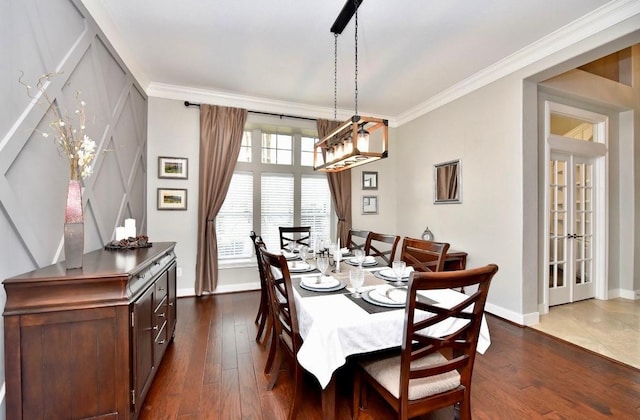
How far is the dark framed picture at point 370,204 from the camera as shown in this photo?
4.75 m

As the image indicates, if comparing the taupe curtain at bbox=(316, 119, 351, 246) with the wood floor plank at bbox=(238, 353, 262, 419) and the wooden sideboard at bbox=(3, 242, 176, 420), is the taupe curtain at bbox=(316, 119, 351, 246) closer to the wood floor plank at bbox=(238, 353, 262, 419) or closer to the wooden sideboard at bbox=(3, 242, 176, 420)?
the wood floor plank at bbox=(238, 353, 262, 419)

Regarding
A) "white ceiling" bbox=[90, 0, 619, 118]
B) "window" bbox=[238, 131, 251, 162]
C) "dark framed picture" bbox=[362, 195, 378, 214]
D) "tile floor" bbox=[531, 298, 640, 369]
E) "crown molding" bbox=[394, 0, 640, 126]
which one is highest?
"white ceiling" bbox=[90, 0, 619, 118]

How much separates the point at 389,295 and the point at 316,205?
307 cm

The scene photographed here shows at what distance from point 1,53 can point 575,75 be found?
5.12 m

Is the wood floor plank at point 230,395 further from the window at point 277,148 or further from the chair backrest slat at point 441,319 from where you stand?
the window at point 277,148

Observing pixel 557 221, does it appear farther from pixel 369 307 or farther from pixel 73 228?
pixel 73 228

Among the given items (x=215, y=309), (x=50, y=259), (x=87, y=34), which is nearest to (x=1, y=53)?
(x=87, y=34)

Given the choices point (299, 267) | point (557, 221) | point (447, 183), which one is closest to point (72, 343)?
point (299, 267)

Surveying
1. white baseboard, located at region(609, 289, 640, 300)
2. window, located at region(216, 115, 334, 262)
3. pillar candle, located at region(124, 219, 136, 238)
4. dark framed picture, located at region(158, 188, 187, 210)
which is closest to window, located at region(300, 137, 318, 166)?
window, located at region(216, 115, 334, 262)

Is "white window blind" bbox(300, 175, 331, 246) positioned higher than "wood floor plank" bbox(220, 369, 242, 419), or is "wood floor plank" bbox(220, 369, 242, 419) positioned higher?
"white window blind" bbox(300, 175, 331, 246)

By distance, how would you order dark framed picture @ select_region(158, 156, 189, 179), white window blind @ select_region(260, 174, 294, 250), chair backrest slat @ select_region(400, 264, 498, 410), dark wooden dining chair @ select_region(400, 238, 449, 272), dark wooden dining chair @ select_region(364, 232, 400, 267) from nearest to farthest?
chair backrest slat @ select_region(400, 264, 498, 410) → dark wooden dining chair @ select_region(400, 238, 449, 272) → dark wooden dining chair @ select_region(364, 232, 400, 267) → dark framed picture @ select_region(158, 156, 189, 179) → white window blind @ select_region(260, 174, 294, 250)

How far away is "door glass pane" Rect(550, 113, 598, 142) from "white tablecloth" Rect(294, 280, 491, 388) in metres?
3.54

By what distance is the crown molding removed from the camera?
7.07 ft

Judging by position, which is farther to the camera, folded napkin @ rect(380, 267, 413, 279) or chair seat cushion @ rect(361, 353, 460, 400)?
folded napkin @ rect(380, 267, 413, 279)
